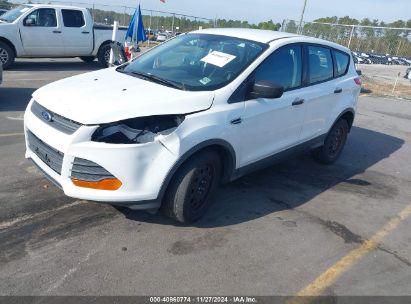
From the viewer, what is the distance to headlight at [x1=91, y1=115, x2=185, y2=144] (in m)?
3.27

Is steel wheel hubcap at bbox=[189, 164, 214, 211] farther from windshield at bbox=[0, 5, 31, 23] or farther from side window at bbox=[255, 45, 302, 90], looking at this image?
windshield at bbox=[0, 5, 31, 23]

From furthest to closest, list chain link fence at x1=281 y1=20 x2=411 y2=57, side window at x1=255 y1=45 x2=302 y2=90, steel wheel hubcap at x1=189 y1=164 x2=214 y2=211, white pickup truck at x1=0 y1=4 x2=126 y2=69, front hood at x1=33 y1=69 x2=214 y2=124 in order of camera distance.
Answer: chain link fence at x1=281 y1=20 x2=411 y2=57, white pickup truck at x1=0 y1=4 x2=126 y2=69, side window at x1=255 y1=45 x2=302 y2=90, steel wheel hubcap at x1=189 y1=164 x2=214 y2=211, front hood at x1=33 y1=69 x2=214 y2=124

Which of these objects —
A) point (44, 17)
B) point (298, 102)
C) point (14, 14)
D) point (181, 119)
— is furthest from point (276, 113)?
point (14, 14)

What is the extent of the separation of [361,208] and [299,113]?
4.44ft

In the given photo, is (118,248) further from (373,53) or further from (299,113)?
(373,53)

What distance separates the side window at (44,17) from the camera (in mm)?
11906

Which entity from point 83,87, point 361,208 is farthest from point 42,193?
point 361,208

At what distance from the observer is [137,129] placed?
3385 millimetres

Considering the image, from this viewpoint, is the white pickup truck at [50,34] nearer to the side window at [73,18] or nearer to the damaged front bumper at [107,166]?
the side window at [73,18]

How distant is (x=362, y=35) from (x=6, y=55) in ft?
70.9

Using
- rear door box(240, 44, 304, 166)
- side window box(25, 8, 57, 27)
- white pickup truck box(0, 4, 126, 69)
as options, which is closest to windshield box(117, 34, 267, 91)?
rear door box(240, 44, 304, 166)

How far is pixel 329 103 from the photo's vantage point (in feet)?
17.8

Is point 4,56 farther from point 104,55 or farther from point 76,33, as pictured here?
point 104,55

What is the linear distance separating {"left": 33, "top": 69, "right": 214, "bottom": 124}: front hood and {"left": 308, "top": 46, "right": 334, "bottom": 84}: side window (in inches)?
75.0
